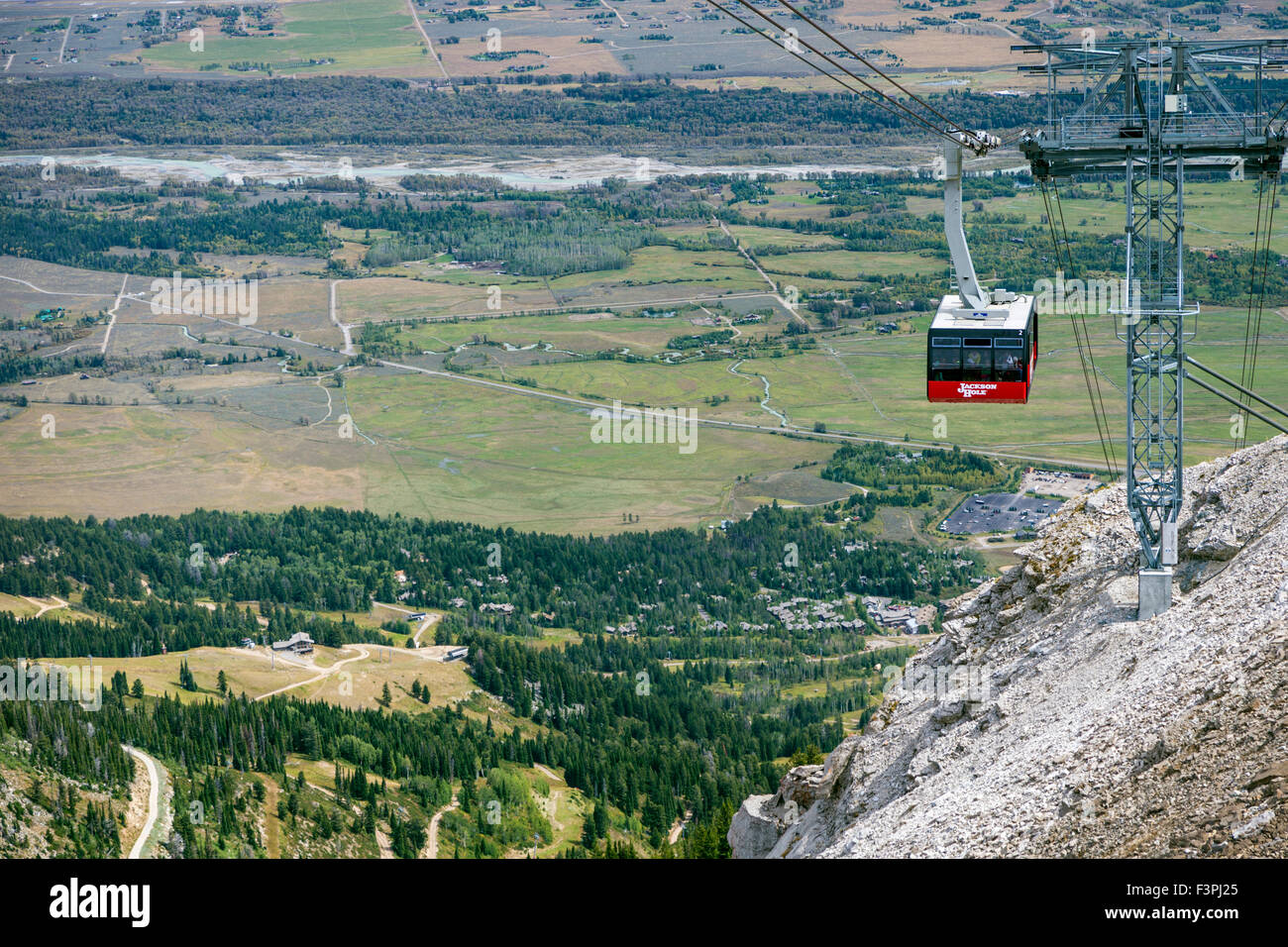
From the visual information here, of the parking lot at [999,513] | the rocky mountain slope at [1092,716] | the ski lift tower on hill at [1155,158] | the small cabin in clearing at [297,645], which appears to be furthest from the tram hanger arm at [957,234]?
the parking lot at [999,513]

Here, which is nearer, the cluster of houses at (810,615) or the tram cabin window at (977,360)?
the tram cabin window at (977,360)

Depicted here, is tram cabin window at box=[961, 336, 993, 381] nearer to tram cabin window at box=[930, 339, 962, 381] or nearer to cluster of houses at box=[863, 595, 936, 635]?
tram cabin window at box=[930, 339, 962, 381]

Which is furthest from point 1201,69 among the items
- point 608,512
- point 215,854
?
point 608,512

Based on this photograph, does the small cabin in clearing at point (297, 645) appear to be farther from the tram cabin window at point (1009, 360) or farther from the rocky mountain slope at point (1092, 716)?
the tram cabin window at point (1009, 360)

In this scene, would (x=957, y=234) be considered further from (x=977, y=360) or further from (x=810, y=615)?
(x=810, y=615)

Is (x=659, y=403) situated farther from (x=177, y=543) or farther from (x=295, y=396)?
(x=177, y=543)
